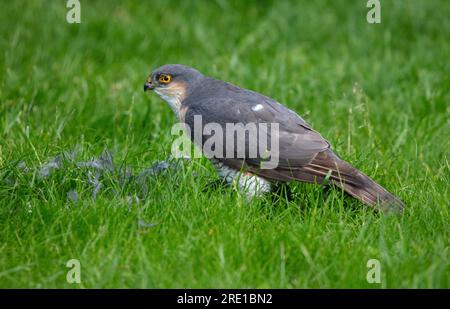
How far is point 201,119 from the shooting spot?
496 centimetres

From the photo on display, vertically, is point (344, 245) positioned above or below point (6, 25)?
below

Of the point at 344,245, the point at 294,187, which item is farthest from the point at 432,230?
the point at 294,187

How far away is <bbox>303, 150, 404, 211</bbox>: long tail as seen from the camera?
4.58m

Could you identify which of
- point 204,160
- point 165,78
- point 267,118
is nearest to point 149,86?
point 165,78

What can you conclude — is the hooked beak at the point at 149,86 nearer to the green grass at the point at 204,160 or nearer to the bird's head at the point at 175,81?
the bird's head at the point at 175,81

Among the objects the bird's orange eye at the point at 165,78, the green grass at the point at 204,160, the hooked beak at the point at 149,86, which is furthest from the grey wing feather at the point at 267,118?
the hooked beak at the point at 149,86

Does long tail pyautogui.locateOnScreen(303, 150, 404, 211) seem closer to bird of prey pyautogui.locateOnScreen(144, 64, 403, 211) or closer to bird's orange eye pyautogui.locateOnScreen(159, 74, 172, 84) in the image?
bird of prey pyautogui.locateOnScreen(144, 64, 403, 211)

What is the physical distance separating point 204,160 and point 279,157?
0.79 meters

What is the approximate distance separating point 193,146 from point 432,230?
6.27 ft

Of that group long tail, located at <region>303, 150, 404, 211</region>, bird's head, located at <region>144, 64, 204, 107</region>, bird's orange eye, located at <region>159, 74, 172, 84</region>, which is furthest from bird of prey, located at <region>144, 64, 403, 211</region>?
bird's orange eye, located at <region>159, 74, 172, 84</region>

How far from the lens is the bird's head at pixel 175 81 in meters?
5.41

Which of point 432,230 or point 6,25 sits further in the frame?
point 6,25
